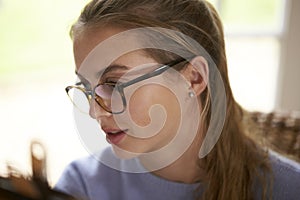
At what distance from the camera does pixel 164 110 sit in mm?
744

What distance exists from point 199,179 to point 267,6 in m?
1.39

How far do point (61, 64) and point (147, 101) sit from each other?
2.01 m

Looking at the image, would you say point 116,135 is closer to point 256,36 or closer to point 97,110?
point 97,110

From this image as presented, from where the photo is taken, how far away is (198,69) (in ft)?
2.47

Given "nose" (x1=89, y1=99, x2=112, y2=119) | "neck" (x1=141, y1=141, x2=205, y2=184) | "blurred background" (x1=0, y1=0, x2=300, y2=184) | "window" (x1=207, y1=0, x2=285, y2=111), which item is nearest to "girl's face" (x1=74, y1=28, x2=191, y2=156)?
"nose" (x1=89, y1=99, x2=112, y2=119)

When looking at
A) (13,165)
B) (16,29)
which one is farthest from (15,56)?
(13,165)

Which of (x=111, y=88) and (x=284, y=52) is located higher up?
(x=111, y=88)

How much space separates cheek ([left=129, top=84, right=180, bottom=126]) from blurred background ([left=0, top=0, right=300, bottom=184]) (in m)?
1.03

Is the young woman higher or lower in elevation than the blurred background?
higher

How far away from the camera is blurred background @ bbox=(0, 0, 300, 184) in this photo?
6.69ft

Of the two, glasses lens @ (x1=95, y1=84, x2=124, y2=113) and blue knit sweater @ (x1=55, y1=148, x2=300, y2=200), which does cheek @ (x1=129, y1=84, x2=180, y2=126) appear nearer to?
glasses lens @ (x1=95, y1=84, x2=124, y2=113)

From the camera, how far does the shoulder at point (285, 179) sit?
83 centimetres

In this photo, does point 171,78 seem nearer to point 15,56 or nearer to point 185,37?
point 185,37

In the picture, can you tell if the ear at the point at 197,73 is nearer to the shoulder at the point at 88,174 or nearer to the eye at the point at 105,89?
the eye at the point at 105,89
